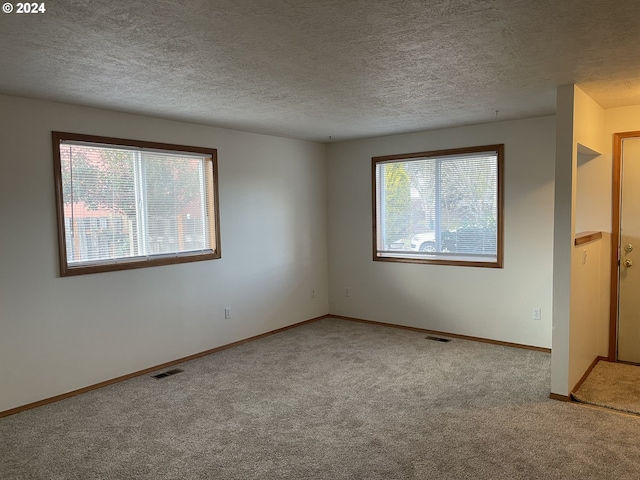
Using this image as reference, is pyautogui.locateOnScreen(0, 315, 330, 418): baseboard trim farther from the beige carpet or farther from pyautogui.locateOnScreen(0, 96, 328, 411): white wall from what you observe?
the beige carpet

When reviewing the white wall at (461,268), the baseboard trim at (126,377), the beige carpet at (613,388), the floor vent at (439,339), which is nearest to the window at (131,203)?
the baseboard trim at (126,377)

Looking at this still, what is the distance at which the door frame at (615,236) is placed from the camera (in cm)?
414

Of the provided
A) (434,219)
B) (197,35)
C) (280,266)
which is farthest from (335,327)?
(197,35)

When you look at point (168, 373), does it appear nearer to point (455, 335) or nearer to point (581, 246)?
point (455, 335)

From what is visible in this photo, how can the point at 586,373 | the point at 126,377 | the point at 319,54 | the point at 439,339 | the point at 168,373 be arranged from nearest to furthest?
the point at 319,54 < the point at 586,373 < the point at 126,377 < the point at 168,373 < the point at 439,339

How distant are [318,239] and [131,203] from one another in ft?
8.67

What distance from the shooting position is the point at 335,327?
225 inches

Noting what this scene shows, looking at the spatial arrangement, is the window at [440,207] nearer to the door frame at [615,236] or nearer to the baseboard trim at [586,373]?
the door frame at [615,236]

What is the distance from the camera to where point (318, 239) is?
20.2 feet

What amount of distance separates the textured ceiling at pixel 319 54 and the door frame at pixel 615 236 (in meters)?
0.36

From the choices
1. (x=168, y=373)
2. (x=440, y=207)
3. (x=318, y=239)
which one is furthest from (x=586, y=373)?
(x=168, y=373)

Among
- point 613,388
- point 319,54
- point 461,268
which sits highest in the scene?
point 319,54

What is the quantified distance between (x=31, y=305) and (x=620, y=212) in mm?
5005

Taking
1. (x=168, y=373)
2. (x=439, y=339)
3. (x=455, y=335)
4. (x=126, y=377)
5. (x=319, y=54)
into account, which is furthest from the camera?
(x=455, y=335)
